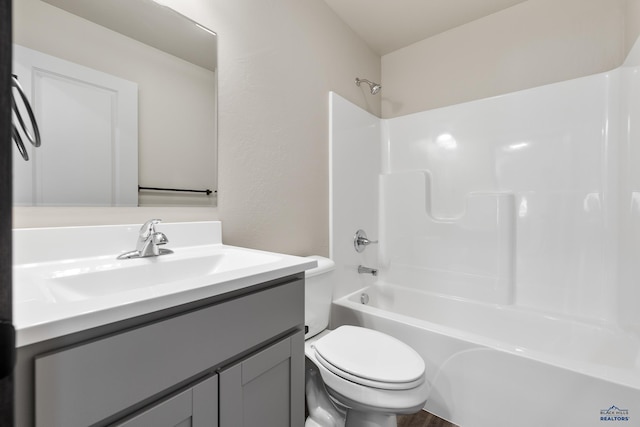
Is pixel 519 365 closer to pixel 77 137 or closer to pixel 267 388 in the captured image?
pixel 267 388

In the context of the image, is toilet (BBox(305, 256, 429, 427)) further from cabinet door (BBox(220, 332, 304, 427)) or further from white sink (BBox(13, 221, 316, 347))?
white sink (BBox(13, 221, 316, 347))

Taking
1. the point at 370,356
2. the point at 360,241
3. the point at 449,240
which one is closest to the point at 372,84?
the point at 360,241

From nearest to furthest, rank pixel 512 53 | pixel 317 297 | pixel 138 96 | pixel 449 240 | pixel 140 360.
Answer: pixel 140 360 → pixel 138 96 → pixel 317 297 → pixel 512 53 → pixel 449 240

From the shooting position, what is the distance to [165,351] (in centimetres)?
54

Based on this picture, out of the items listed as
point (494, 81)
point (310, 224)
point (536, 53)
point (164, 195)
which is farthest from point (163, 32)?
point (536, 53)

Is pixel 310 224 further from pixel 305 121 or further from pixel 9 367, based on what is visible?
pixel 9 367

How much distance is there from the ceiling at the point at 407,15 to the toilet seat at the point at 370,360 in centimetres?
205

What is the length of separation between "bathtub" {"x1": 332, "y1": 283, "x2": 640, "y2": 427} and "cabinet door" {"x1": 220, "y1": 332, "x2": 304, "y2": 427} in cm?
91

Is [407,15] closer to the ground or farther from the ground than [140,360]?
farther from the ground

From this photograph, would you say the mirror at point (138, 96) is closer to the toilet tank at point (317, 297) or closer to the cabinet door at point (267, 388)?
the toilet tank at point (317, 297)

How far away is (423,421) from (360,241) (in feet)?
3.70

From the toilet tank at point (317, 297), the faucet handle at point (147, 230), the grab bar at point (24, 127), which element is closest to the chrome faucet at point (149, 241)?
the faucet handle at point (147, 230)

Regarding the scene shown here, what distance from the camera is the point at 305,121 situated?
67.1 inches

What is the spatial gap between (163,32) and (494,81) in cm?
205
